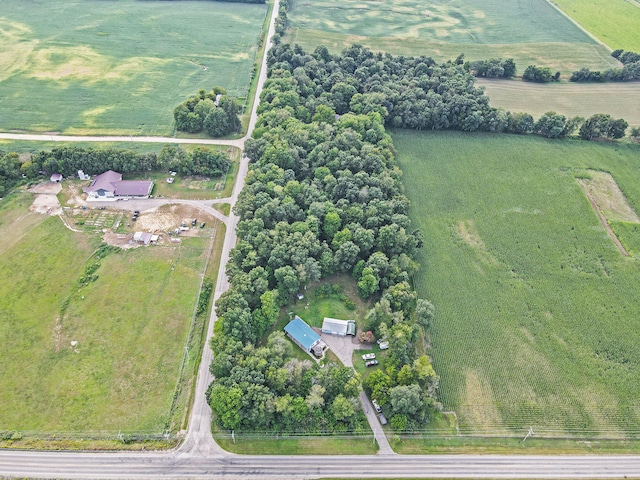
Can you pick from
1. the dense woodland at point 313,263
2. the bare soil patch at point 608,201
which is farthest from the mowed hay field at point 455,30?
the bare soil patch at point 608,201

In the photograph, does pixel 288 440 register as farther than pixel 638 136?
No

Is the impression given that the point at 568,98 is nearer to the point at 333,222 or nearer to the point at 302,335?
the point at 333,222

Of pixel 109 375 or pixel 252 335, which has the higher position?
pixel 252 335

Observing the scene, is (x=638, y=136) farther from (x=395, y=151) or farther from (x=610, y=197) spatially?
(x=395, y=151)

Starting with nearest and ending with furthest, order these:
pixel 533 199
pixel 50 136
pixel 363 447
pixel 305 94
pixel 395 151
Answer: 1. pixel 363 447
2. pixel 533 199
3. pixel 395 151
4. pixel 50 136
5. pixel 305 94

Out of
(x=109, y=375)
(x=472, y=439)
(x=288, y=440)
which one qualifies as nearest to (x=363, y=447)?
(x=288, y=440)

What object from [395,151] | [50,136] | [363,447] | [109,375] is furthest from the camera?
[50,136]
